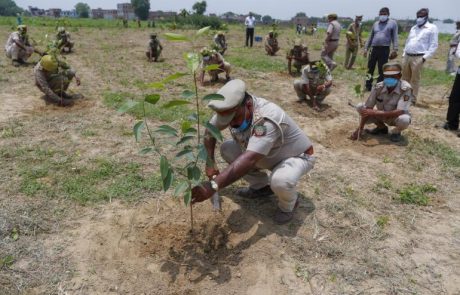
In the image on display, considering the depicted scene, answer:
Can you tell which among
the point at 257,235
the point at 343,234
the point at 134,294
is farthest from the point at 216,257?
the point at 343,234

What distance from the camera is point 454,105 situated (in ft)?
17.4

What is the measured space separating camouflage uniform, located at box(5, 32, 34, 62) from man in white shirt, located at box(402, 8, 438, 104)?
819 centimetres

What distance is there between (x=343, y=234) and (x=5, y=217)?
2677 millimetres

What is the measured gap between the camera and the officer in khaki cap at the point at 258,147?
2.46 m

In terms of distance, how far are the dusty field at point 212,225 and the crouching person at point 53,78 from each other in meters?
0.75

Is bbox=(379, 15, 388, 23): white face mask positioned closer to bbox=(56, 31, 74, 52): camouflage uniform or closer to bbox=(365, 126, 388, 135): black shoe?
bbox=(365, 126, 388, 135): black shoe

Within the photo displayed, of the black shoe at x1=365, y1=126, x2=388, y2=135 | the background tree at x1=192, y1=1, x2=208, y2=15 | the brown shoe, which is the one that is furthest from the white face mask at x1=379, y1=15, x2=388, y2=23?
the background tree at x1=192, y1=1, x2=208, y2=15

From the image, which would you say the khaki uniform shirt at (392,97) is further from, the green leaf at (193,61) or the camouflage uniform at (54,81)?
the camouflage uniform at (54,81)

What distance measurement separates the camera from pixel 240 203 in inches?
128

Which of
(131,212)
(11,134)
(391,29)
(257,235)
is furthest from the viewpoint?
(391,29)

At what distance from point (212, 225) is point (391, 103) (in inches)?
125

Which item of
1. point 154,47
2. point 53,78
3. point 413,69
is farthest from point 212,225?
point 154,47

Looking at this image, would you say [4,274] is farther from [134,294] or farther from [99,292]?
[134,294]

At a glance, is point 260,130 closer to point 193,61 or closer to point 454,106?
point 193,61
